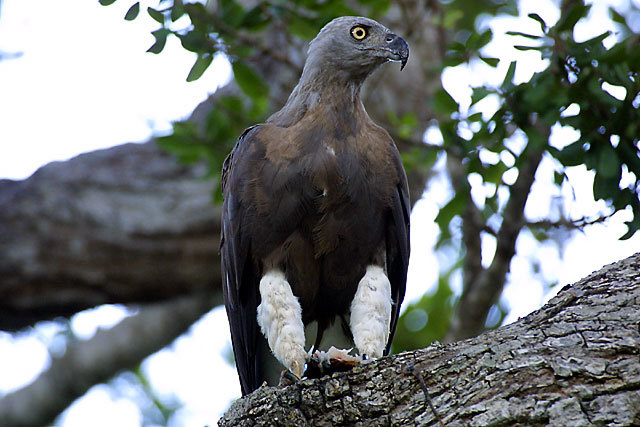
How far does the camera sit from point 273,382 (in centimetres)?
639

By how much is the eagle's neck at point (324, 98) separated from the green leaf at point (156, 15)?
44.1 inches

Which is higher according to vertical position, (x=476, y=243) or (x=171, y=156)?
(x=171, y=156)

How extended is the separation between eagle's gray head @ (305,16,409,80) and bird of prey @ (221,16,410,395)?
1.3 inches

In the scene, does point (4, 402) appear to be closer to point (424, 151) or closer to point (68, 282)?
point (68, 282)

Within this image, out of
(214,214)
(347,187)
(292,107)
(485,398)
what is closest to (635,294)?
(485,398)

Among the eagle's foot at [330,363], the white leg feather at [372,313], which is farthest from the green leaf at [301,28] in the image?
the eagle's foot at [330,363]

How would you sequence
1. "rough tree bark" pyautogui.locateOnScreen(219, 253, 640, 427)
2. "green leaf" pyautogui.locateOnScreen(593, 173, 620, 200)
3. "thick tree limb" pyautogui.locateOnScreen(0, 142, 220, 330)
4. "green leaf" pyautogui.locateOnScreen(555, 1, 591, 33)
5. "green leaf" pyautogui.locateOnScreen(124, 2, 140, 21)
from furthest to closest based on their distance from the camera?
"thick tree limb" pyautogui.locateOnScreen(0, 142, 220, 330) → "green leaf" pyautogui.locateOnScreen(124, 2, 140, 21) → "green leaf" pyautogui.locateOnScreen(555, 1, 591, 33) → "green leaf" pyautogui.locateOnScreen(593, 173, 620, 200) → "rough tree bark" pyautogui.locateOnScreen(219, 253, 640, 427)

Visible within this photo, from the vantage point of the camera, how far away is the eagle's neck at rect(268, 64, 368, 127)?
594cm

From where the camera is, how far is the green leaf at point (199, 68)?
6.41m

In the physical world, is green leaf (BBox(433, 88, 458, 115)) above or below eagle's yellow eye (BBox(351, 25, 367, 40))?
below

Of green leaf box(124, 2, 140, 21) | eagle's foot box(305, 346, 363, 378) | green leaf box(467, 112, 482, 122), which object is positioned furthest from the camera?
green leaf box(467, 112, 482, 122)

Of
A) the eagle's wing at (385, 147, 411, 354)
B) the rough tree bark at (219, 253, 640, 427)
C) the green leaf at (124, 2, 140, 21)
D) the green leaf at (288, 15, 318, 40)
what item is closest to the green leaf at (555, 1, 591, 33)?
the eagle's wing at (385, 147, 411, 354)

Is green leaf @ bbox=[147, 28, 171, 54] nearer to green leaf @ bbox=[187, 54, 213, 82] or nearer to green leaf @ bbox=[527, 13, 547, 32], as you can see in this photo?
green leaf @ bbox=[187, 54, 213, 82]

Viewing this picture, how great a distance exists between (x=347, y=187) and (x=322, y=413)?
1.90 metres
